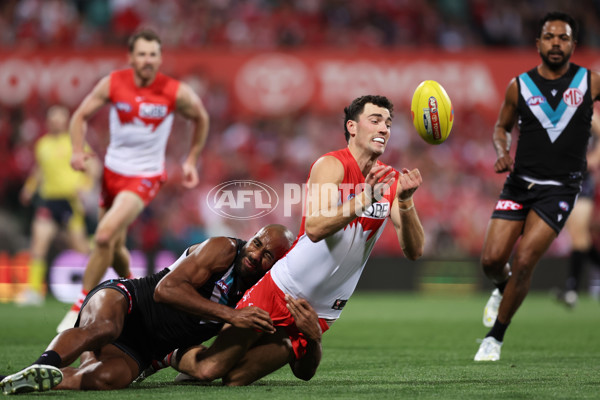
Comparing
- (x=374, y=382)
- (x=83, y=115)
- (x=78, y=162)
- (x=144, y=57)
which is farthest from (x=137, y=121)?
(x=374, y=382)

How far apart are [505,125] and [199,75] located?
9994 mm

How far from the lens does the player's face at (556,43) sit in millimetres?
6863

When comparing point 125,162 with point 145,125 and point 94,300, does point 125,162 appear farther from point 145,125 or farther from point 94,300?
point 94,300

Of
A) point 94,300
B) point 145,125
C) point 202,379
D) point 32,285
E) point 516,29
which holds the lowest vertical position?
point 32,285

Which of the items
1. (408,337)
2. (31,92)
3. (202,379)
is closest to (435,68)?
(31,92)

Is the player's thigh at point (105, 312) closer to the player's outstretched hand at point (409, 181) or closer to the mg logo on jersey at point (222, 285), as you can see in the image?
the mg logo on jersey at point (222, 285)

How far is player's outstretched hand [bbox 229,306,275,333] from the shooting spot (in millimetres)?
5145

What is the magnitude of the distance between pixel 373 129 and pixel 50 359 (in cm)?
237

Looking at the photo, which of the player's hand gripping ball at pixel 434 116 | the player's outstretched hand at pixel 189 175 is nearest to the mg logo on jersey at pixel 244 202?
the player's outstretched hand at pixel 189 175

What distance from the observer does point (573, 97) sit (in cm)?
692

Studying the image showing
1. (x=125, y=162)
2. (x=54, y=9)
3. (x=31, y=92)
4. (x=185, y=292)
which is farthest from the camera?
(x=54, y=9)

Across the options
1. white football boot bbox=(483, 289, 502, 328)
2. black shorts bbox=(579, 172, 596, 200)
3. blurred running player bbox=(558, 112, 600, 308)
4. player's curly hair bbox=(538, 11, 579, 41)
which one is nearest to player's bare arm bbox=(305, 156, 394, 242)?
player's curly hair bbox=(538, 11, 579, 41)

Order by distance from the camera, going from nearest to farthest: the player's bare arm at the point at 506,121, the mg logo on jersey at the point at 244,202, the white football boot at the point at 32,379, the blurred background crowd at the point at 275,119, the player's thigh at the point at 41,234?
the white football boot at the point at 32,379 < the player's bare arm at the point at 506,121 < the mg logo on jersey at the point at 244,202 < the player's thigh at the point at 41,234 < the blurred background crowd at the point at 275,119

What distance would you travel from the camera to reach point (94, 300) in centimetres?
530
